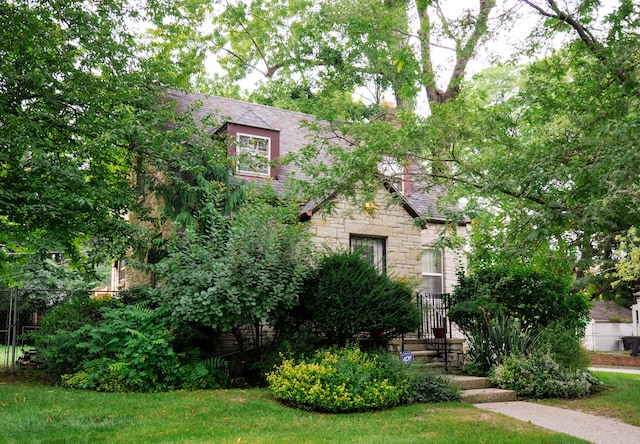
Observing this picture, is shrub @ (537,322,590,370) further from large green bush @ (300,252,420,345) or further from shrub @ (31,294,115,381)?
shrub @ (31,294,115,381)

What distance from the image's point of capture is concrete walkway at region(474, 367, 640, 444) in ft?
22.7

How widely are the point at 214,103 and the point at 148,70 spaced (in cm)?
358

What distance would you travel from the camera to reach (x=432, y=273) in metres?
15.8

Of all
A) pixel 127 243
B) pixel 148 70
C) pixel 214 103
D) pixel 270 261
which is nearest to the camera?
pixel 270 261

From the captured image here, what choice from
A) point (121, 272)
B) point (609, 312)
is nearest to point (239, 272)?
point (121, 272)

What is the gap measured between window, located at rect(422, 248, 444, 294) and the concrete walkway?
6.56m

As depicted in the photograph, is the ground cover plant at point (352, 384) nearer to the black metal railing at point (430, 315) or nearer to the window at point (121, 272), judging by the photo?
the black metal railing at point (430, 315)

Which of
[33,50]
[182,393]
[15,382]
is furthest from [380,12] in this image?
[15,382]

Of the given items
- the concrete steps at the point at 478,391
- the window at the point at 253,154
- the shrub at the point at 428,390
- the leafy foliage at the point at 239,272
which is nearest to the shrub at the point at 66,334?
the leafy foliage at the point at 239,272

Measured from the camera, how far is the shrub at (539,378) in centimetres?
973

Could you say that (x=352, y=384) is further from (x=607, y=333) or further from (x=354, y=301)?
(x=607, y=333)

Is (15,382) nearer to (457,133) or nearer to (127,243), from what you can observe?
(127,243)

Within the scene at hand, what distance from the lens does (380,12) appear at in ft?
33.9

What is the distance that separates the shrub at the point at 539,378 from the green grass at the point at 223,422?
5.76ft
